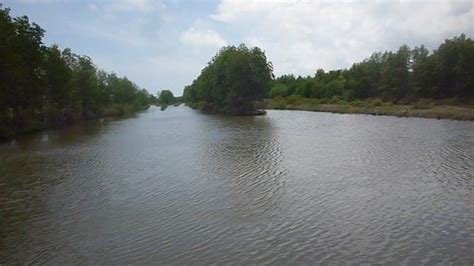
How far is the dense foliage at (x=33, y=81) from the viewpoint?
35303 millimetres

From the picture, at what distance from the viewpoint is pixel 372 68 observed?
88.0 metres

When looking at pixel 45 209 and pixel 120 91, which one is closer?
pixel 45 209

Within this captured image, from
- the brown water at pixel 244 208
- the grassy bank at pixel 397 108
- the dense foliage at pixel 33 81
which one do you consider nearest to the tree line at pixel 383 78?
the grassy bank at pixel 397 108

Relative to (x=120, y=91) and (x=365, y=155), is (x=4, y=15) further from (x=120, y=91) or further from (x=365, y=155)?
(x=120, y=91)

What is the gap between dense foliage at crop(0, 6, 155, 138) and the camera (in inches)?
1390

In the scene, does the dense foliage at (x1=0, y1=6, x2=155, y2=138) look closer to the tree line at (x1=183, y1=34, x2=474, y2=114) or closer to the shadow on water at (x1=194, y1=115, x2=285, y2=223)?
the shadow on water at (x1=194, y1=115, x2=285, y2=223)

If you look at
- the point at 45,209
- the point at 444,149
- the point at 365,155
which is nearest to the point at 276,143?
the point at 365,155

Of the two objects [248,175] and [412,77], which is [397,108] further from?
[248,175]

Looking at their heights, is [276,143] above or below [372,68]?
below

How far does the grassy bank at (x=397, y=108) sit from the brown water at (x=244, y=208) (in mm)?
27173

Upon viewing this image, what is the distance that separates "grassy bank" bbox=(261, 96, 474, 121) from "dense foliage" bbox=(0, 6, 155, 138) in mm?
45747

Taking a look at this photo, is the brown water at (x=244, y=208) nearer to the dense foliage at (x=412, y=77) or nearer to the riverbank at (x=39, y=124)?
the riverbank at (x=39, y=124)

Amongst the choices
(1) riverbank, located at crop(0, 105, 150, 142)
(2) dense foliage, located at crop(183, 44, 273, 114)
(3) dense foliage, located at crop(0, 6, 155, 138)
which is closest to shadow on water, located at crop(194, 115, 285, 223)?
(3) dense foliage, located at crop(0, 6, 155, 138)

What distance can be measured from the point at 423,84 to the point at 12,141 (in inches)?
2461
